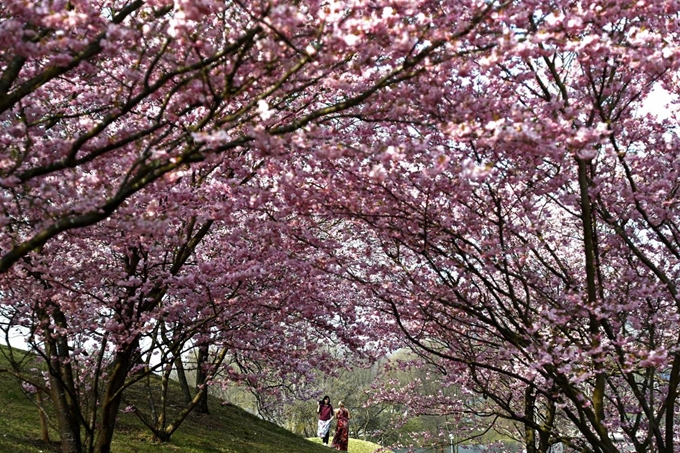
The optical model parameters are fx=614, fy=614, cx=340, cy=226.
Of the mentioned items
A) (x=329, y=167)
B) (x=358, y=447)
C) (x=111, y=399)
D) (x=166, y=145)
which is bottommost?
(x=358, y=447)

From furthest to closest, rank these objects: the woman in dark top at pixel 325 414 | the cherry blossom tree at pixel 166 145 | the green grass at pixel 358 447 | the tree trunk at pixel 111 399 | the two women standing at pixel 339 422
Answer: the green grass at pixel 358 447
the woman in dark top at pixel 325 414
the two women standing at pixel 339 422
the tree trunk at pixel 111 399
the cherry blossom tree at pixel 166 145

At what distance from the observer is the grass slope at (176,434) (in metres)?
10.4

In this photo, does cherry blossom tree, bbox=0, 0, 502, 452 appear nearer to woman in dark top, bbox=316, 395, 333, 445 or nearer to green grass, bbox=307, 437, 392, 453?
woman in dark top, bbox=316, 395, 333, 445

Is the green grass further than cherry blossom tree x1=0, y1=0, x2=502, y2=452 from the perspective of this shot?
Yes

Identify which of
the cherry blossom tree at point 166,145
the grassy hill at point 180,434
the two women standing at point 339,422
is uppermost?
the cherry blossom tree at point 166,145

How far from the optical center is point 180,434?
1343cm

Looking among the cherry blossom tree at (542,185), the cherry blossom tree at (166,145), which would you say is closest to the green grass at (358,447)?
the cherry blossom tree at (166,145)

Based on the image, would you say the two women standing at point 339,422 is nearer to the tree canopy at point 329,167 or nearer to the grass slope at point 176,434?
the grass slope at point 176,434

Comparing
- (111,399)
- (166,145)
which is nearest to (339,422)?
(111,399)

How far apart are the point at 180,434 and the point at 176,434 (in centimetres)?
9

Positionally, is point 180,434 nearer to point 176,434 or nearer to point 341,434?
point 176,434

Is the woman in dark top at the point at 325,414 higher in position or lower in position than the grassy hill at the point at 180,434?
higher

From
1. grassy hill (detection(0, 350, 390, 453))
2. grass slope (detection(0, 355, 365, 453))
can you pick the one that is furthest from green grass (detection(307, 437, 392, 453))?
grass slope (detection(0, 355, 365, 453))

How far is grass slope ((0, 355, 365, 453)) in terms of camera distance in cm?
1044
